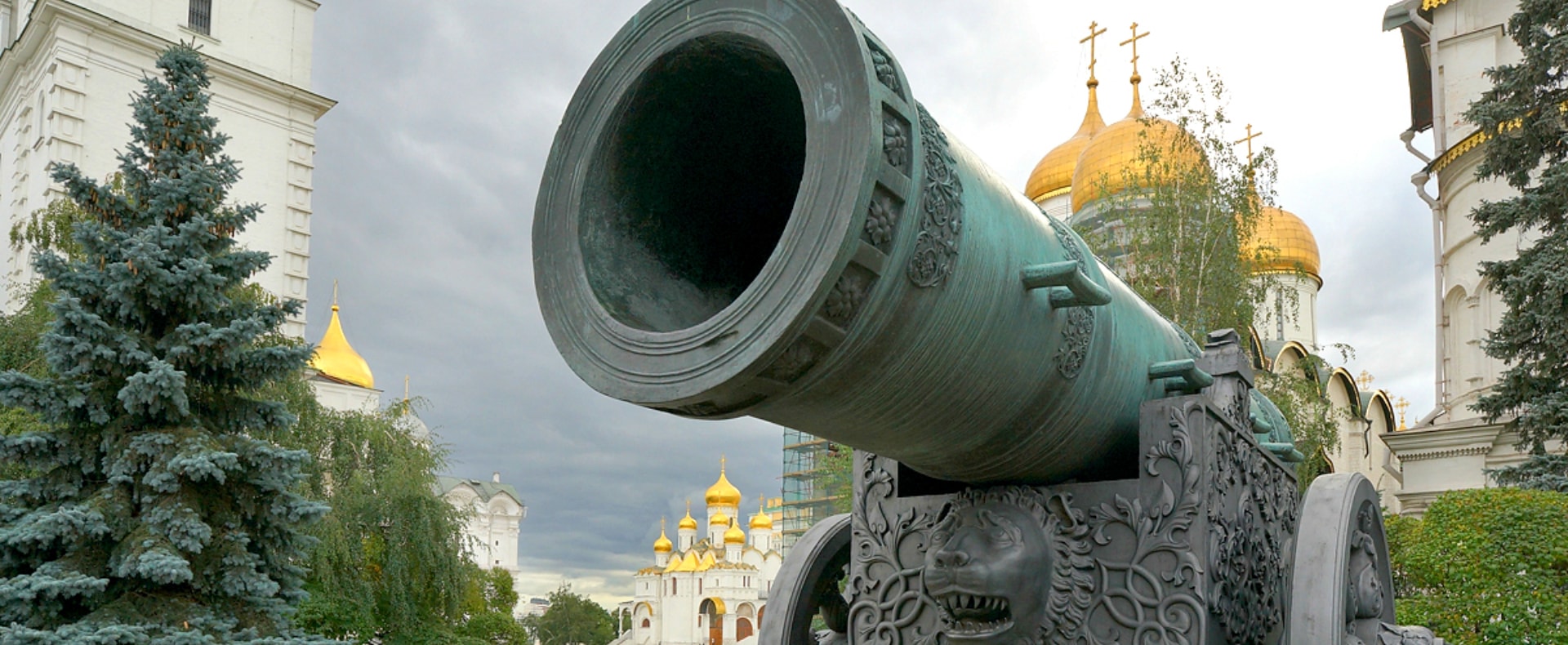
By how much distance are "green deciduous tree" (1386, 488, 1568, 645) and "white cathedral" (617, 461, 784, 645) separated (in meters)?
44.2

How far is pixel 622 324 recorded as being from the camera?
2049mm

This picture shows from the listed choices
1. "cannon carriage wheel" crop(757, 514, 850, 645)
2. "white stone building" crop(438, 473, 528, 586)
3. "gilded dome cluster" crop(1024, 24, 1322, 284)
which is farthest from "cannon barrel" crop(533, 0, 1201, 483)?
"white stone building" crop(438, 473, 528, 586)

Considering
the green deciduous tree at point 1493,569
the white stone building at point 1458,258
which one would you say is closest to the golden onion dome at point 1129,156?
the white stone building at point 1458,258

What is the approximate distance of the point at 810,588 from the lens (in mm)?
3697

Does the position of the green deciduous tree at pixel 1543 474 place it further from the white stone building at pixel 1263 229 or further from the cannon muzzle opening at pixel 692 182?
the cannon muzzle opening at pixel 692 182

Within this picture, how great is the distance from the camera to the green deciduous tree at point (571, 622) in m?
56.9

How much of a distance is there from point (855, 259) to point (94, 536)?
7777 mm

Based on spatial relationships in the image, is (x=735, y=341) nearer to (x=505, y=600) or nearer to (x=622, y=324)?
(x=622, y=324)

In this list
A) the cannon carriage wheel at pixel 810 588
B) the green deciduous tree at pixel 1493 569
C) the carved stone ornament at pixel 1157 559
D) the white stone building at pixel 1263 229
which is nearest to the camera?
the carved stone ornament at pixel 1157 559

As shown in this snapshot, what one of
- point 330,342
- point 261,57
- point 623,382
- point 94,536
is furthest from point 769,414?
point 330,342

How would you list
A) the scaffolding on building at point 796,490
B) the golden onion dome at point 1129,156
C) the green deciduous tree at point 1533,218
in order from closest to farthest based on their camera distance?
the green deciduous tree at point 1533,218
the golden onion dome at point 1129,156
the scaffolding on building at point 796,490

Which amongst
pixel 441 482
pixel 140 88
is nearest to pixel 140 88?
pixel 140 88

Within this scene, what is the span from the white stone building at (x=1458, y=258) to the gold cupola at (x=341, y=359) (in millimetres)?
24532

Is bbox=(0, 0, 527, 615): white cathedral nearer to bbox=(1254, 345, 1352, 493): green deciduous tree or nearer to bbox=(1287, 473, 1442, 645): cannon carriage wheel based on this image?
bbox=(1254, 345, 1352, 493): green deciduous tree
